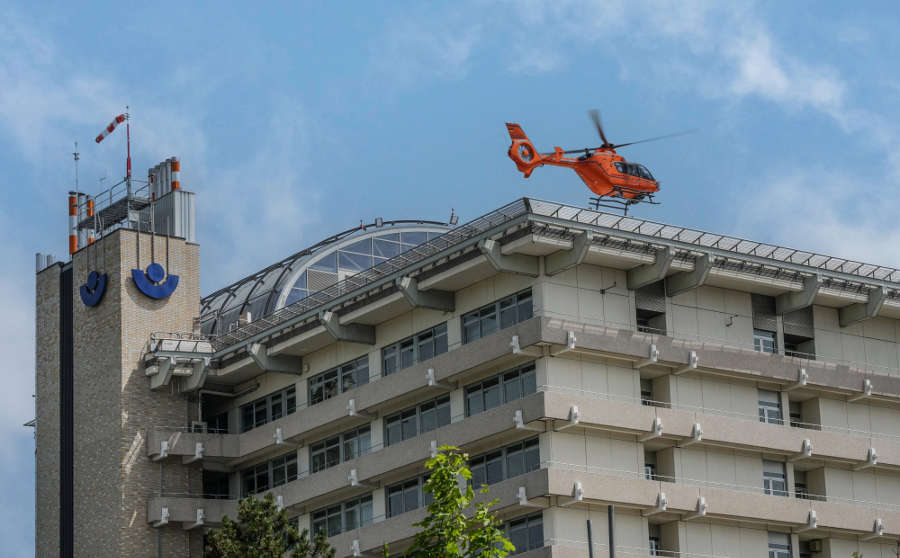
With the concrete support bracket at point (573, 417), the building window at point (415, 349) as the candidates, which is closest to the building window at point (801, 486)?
the concrete support bracket at point (573, 417)

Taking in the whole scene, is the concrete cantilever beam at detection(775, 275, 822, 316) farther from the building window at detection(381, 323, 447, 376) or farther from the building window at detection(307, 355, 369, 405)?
the building window at detection(307, 355, 369, 405)

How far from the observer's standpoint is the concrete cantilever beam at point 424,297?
8350 centimetres

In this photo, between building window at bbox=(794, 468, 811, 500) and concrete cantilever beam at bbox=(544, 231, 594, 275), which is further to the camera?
building window at bbox=(794, 468, 811, 500)

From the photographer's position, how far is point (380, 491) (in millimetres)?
86688

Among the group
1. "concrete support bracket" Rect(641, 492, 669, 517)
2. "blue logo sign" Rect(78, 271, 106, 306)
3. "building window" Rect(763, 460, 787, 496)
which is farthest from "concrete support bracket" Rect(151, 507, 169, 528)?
"building window" Rect(763, 460, 787, 496)

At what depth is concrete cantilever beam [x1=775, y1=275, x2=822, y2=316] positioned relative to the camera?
84.4m

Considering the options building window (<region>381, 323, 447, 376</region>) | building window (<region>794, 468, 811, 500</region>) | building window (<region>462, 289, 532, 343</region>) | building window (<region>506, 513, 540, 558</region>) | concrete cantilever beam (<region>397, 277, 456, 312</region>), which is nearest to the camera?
building window (<region>506, 513, 540, 558</region>)

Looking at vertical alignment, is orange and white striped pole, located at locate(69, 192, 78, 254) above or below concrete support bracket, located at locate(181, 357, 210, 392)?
above

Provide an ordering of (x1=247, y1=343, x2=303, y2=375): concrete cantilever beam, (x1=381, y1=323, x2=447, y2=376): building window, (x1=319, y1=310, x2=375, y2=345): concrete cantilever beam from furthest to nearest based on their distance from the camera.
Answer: (x1=247, y1=343, x2=303, y2=375): concrete cantilever beam, (x1=319, y1=310, x2=375, y2=345): concrete cantilever beam, (x1=381, y1=323, x2=447, y2=376): building window

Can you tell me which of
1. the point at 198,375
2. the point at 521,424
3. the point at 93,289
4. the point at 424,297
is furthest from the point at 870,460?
the point at 93,289

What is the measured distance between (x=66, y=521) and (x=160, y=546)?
21.6ft

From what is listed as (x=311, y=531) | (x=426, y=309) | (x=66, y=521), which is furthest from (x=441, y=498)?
(x=66, y=521)

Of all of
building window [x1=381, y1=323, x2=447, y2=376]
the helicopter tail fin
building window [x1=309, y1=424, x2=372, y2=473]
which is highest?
the helicopter tail fin

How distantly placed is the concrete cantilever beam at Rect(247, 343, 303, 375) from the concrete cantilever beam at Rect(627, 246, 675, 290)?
1963 cm
